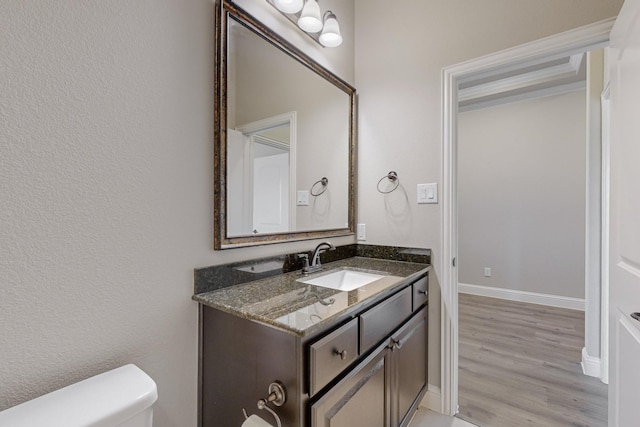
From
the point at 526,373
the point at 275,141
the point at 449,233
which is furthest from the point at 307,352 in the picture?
the point at 526,373

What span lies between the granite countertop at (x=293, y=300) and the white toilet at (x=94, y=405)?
32 centimetres

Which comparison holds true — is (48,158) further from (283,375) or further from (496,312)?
(496,312)

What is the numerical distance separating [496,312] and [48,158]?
3967 mm

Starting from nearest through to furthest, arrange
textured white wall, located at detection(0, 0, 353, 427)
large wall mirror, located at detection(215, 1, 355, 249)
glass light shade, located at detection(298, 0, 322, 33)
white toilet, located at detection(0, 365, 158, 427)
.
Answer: white toilet, located at detection(0, 365, 158, 427) < textured white wall, located at detection(0, 0, 353, 427) < large wall mirror, located at detection(215, 1, 355, 249) < glass light shade, located at detection(298, 0, 322, 33)

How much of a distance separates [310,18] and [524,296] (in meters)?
3.94

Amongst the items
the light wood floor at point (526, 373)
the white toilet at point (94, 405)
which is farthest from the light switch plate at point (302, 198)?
the light wood floor at point (526, 373)

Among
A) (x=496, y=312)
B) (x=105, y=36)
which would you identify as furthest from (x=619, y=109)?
(x=496, y=312)

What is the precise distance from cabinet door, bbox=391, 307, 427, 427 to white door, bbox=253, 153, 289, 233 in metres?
0.81

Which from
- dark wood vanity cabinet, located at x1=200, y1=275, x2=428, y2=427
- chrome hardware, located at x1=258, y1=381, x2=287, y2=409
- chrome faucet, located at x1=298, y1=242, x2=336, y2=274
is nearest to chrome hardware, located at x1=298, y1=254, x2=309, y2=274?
chrome faucet, located at x1=298, y1=242, x2=336, y2=274

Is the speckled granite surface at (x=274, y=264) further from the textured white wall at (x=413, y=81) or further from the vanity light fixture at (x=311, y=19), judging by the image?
the vanity light fixture at (x=311, y=19)

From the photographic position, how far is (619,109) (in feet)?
4.06

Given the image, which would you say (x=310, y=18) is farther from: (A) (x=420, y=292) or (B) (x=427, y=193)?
(A) (x=420, y=292)

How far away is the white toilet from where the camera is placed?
26.6 inches

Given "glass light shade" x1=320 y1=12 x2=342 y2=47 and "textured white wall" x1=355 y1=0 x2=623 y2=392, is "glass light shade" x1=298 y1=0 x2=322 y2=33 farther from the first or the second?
"textured white wall" x1=355 y1=0 x2=623 y2=392
